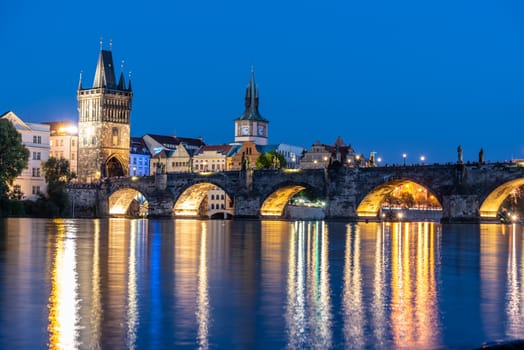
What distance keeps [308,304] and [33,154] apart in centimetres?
8062

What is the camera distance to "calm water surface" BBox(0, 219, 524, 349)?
1326 cm

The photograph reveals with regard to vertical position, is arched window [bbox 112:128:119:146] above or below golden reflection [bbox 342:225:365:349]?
above

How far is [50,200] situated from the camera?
86.9 metres

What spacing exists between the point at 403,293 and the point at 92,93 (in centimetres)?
11379

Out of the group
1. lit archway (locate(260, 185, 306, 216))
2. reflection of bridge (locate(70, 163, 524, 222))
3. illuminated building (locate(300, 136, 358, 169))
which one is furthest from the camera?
illuminated building (locate(300, 136, 358, 169))

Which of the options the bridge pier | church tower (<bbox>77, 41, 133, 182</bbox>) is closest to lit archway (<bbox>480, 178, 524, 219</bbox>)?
the bridge pier

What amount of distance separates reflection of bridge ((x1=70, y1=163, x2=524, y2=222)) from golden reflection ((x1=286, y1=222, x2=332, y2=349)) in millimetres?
47667

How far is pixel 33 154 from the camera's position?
93000 mm

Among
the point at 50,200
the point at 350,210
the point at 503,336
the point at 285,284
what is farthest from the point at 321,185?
the point at 503,336

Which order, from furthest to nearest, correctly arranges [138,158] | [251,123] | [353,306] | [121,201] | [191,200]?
[251,123] → [138,158] → [121,201] → [191,200] → [353,306]

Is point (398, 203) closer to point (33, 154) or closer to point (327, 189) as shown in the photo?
point (327, 189)

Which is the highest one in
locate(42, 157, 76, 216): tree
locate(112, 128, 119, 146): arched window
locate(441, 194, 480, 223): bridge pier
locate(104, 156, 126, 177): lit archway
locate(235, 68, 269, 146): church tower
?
locate(235, 68, 269, 146): church tower

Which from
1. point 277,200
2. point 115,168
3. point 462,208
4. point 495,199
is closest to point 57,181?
point 277,200

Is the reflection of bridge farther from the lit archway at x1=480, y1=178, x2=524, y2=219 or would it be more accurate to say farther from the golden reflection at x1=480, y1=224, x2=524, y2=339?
the golden reflection at x1=480, y1=224, x2=524, y2=339
